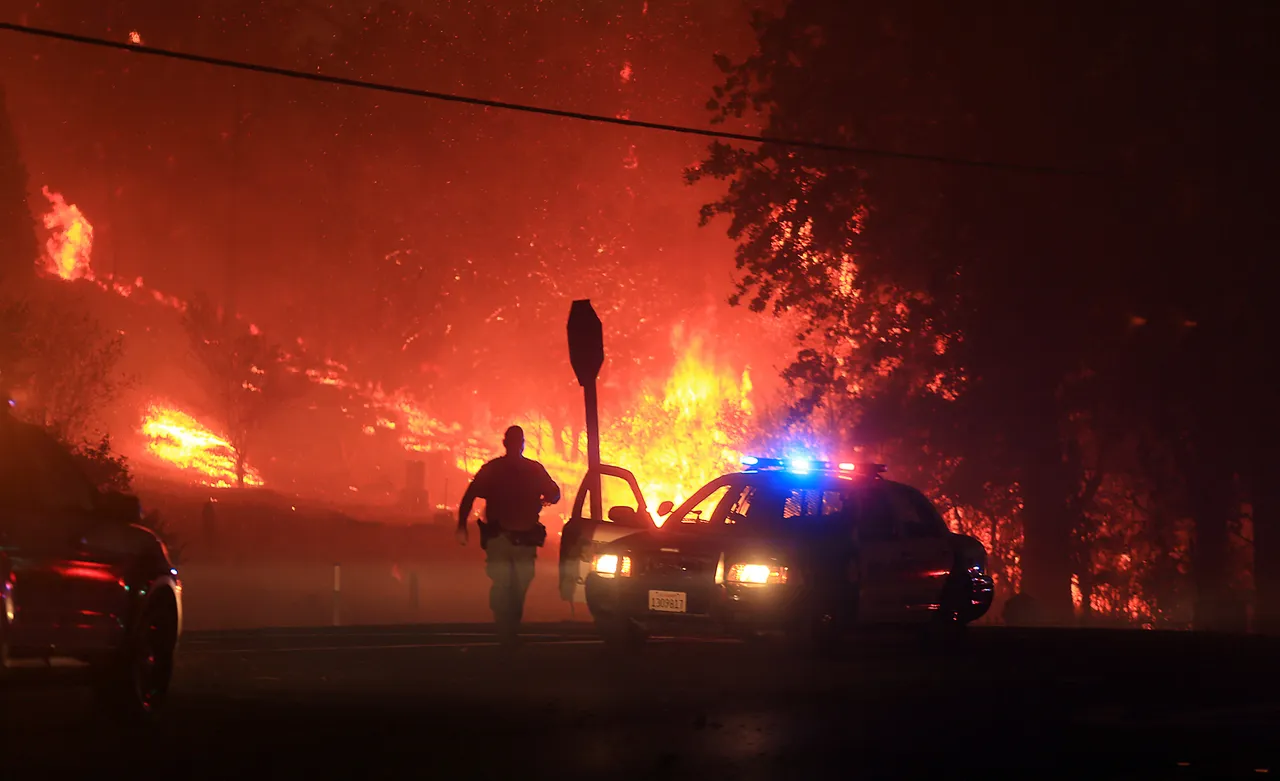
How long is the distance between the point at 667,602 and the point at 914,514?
425 centimetres

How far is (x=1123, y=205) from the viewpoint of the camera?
31891 mm

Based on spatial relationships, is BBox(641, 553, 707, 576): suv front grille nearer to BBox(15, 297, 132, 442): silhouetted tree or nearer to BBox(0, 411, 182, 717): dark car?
BBox(0, 411, 182, 717): dark car

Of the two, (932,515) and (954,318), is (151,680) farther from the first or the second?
(954,318)

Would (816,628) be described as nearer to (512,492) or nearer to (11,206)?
(512,492)

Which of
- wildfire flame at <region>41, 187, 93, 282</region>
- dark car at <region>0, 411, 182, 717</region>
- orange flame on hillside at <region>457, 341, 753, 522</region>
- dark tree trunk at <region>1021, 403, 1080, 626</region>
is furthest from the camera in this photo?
wildfire flame at <region>41, 187, 93, 282</region>

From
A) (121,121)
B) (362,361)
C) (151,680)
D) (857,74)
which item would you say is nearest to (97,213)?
(121,121)

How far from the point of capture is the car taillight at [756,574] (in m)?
17.1

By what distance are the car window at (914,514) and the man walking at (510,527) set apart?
352cm

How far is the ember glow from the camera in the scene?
92.9 metres

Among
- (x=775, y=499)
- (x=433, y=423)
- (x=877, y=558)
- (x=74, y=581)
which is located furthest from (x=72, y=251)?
(x=74, y=581)

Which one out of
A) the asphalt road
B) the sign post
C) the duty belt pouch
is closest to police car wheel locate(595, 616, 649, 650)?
the asphalt road

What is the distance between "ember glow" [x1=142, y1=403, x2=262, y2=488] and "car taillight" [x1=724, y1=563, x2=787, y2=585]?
74569mm

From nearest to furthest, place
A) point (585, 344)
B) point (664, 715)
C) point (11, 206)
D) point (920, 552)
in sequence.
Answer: point (664, 715)
point (920, 552)
point (585, 344)
point (11, 206)

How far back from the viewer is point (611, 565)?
1814 centimetres
